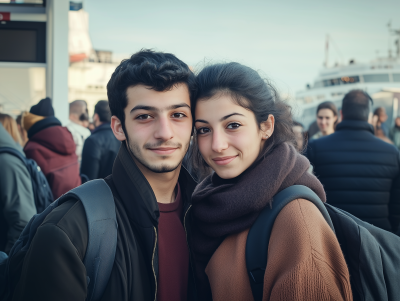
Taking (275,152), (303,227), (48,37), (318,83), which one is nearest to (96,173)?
(48,37)

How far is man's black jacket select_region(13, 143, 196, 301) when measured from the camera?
150 cm

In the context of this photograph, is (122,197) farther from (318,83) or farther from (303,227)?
(318,83)

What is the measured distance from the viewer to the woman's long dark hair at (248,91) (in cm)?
207

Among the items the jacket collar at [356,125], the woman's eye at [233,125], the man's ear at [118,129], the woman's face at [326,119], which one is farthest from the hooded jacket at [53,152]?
the woman's face at [326,119]

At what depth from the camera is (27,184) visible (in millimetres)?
3250

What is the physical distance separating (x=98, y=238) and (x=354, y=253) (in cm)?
119

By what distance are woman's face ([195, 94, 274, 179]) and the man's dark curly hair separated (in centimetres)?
22

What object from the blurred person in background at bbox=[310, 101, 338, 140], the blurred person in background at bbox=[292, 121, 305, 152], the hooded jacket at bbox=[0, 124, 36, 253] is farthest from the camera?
the blurred person in background at bbox=[310, 101, 338, 140]

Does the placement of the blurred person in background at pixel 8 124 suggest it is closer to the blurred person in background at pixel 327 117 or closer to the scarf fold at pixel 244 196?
the scarf fold at pixel 244 196

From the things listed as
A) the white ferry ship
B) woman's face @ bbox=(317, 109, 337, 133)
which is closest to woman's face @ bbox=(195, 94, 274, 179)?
woman's face @ bbox=(317, 109, 337, 133)

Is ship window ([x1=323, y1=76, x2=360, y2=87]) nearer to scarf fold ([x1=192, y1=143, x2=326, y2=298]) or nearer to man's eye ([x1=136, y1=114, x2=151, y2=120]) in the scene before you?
scarf fold ([x1=192, y1=143, x2=326, y2=298])

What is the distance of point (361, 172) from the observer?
376 cm

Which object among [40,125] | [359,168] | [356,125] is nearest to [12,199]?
[40,125]

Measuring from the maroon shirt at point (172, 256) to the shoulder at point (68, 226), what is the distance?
513 mm
